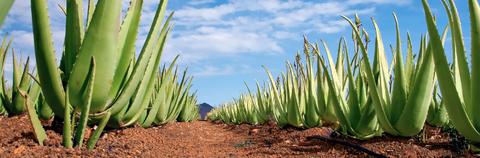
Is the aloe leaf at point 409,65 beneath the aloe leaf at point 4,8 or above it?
above

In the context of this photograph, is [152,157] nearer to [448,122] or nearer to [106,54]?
[106,54]

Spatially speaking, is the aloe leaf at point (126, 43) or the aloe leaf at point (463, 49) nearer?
the aloe leaf at point (463, 49)

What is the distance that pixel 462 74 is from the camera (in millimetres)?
1186

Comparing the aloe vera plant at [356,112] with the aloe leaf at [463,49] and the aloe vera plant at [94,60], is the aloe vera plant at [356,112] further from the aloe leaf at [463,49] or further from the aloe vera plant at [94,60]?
the aloe vera plant at [94,60]

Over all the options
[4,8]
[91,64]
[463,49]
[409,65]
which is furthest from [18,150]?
[409,65]

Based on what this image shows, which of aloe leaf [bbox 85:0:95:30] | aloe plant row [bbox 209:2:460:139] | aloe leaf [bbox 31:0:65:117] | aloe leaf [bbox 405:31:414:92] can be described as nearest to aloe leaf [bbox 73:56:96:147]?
aloe leaf [bbox 31:0:65:117]

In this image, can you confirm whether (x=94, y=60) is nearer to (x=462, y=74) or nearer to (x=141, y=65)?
(x=141, y=65)

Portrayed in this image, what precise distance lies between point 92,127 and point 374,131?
1.94 metres

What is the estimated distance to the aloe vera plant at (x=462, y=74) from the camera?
1.10m

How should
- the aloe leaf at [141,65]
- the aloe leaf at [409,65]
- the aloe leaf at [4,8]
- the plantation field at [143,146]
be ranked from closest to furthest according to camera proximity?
1. the aloe leaf at [4,8]
2. the plantation field at [143,146]
3. the aloe leaf at [141,65]
4. the aloe leaf at [409,65]

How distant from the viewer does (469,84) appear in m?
1.17

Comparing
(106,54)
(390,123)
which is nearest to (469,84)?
(390,123)

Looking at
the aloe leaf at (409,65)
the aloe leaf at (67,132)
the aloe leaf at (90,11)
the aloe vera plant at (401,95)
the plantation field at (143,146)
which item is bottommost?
the plantation field at (143,146)

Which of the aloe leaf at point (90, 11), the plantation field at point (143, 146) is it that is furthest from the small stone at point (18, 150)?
the aloe leaf at point (90, 11)
